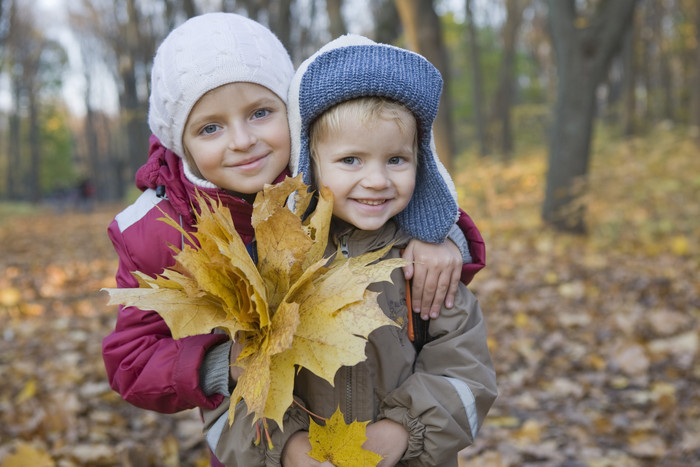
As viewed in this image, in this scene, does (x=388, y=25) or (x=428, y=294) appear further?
(x=388, y=25)

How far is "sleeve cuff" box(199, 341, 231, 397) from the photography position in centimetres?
149

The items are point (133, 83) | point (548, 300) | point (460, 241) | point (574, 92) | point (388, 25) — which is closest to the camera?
point (460, 241)

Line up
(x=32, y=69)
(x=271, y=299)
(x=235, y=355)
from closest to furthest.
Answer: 1. (x=271, y=299)
2. (x=235, y=355)
3. (x=32, y=69)

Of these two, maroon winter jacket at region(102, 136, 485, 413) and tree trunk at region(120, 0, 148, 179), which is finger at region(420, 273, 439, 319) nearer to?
maroon winter jacket at region(102, 136, 485, 413)

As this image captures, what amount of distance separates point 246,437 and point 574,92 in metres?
6.99

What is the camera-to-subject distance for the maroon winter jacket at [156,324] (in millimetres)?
1502

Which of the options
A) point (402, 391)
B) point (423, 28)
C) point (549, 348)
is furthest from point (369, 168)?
point (423, 28)

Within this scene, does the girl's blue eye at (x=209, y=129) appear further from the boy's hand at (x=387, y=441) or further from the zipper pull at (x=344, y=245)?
the boy's hand at (x=387, y=441)

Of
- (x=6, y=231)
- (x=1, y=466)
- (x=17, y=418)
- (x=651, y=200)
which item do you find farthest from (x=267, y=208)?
(x=6, y=231)

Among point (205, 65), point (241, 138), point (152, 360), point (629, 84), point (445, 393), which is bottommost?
point (445, 393)

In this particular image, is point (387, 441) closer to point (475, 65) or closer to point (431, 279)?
point (431, 279)

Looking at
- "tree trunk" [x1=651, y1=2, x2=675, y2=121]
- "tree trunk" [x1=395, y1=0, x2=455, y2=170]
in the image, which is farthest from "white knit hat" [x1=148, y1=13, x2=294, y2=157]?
"tree trunk" [x1=651, y1=2, x2=675, y2=121]

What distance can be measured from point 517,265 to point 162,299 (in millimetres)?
6083

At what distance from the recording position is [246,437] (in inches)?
57.6
